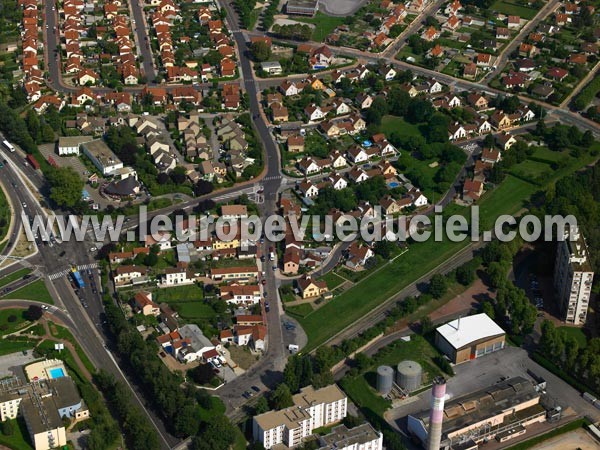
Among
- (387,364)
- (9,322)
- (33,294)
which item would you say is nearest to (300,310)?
(387,364)

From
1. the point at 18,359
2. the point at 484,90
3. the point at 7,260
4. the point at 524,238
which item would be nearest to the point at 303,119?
the point at 484,90

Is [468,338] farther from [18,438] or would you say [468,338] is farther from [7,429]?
[7,429]

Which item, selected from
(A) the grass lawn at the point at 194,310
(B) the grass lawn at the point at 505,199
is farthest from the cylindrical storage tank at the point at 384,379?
(B) the grass lawn at the point at 505,199

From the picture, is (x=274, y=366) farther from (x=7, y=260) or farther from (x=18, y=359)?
(x=7, y=260)

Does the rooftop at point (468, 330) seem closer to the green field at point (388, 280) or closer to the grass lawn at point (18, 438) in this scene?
the green field at point (388, 280)

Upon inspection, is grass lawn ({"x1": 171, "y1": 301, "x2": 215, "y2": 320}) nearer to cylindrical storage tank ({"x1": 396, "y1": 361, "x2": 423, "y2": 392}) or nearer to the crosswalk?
the crosswalk

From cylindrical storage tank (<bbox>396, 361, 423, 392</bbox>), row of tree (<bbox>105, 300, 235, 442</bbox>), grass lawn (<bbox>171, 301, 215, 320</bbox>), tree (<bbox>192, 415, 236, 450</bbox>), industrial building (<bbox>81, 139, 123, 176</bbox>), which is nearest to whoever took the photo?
tree (<bbox>192, 415, 236, 450</bbox>)

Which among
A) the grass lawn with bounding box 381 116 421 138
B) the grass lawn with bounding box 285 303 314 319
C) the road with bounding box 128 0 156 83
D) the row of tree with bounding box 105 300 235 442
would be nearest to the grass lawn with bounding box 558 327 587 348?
the grass lawn with bounding box 285 303 314 319
